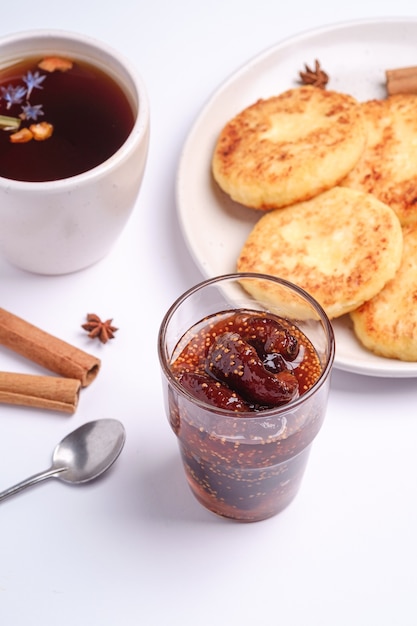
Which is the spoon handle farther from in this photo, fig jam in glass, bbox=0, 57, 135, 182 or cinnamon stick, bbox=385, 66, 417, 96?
cinnamon stick, bbox=385, 66, 417, 96

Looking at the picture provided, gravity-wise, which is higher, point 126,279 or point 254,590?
point 126,279

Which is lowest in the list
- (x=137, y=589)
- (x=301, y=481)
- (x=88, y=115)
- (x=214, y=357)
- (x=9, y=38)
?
(x=137, y=589)

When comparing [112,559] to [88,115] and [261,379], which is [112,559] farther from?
[88,115]

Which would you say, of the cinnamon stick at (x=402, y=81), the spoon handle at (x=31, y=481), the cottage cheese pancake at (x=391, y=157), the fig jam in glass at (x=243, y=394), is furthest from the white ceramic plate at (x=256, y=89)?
the spoon handle at (x=31, y=481)

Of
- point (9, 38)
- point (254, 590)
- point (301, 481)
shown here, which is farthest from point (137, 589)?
point (9, 38)

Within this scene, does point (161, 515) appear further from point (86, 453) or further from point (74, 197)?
point (74, 197)

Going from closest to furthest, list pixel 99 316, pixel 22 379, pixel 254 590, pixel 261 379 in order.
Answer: pixel 261 379 < pixel 254 590 < pixel 22 379 < pixel 99 316

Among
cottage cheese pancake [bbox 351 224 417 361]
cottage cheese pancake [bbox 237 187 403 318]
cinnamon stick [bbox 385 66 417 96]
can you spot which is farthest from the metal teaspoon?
cinnamon stick [bbox 385 66 417 96]

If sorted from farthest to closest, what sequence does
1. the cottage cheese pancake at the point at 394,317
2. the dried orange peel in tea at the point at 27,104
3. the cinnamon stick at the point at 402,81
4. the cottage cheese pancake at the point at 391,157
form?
the cinnamon stick at the point at 402,81, the cottage cheese pancake at the point at 391,157, the dried orange peel in tea at the point at 27,104, the cottage cheese pancake at the point at 394,317

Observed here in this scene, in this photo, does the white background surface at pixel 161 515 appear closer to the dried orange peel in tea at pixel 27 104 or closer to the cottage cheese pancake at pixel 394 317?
the cottage cheese pancake at pixel 394 317

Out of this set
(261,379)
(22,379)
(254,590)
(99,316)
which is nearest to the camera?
(261,379)
